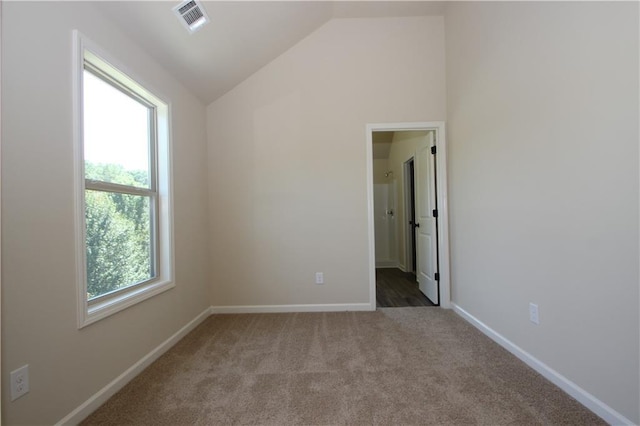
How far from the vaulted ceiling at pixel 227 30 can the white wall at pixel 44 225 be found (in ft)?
0.74

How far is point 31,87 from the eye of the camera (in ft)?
3.87

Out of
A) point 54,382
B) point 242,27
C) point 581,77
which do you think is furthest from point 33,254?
point 581,77

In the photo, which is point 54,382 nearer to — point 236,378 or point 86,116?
point 236,378

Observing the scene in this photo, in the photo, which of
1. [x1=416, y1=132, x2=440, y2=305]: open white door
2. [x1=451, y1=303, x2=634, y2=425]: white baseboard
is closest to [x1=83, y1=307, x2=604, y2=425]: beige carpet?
[x1=451, y1=303, x2=634, y2=425]: white baseboard

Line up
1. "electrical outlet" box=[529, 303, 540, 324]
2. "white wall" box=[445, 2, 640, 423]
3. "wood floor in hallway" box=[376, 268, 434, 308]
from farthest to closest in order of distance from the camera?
"wood floor in hallway" box=[376, 268, 434, 308]
"electrical outlet" box=[529, 303, 540, 324]
"white wall" box=[445, 2, 640, 423]

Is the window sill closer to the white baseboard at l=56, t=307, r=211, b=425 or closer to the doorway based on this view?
the white baseboard at l=56, t=307, r=211, b=425

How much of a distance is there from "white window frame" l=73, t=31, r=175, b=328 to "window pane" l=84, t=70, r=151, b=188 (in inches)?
2.8

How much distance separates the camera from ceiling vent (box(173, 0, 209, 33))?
1795 mm

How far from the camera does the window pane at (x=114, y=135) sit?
5.09ft

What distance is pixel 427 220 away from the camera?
323 cm

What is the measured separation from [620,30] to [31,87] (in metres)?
2.67

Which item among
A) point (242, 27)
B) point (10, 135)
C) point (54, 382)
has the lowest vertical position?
point (54, 382)

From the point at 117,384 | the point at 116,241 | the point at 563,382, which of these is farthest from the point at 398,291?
the point at 116,241

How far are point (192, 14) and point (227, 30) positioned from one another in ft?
1.13
